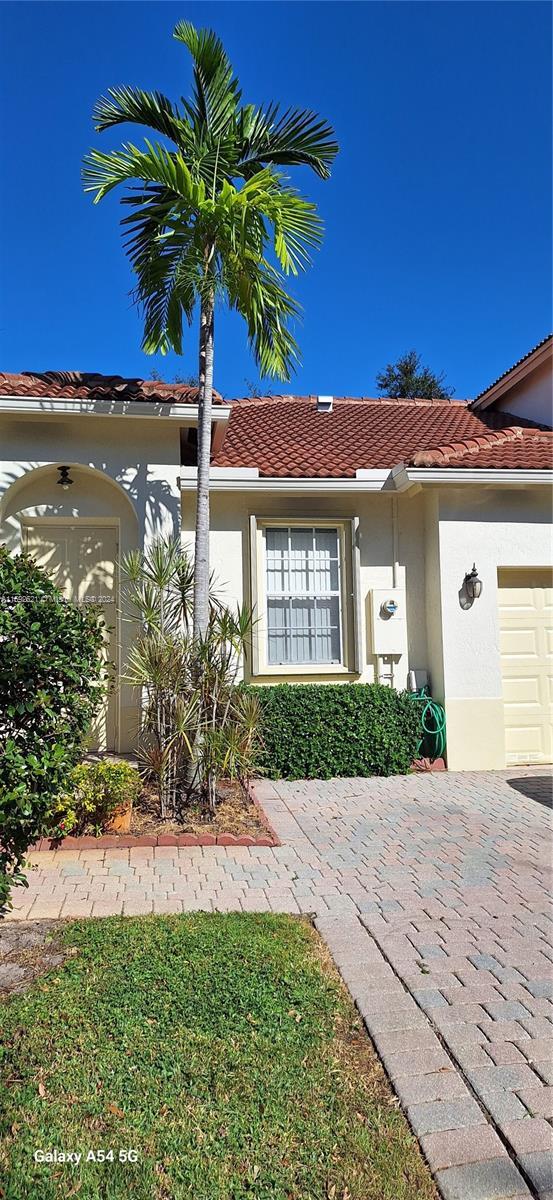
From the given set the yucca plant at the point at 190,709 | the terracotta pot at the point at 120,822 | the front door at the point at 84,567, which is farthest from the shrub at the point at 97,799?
the front door at the point at 84,567

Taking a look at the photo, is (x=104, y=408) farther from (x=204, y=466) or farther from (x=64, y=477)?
(x=204, y=466)

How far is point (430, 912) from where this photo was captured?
14.6 ft

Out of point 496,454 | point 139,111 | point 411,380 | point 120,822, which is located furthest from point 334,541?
point 411,380

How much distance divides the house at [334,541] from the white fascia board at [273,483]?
20 mm

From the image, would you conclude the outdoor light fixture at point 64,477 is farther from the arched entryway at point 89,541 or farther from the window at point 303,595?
the window at point 303,595

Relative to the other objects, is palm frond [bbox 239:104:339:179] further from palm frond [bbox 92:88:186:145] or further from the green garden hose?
the green garden hose

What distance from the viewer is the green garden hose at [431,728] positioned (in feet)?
28.7

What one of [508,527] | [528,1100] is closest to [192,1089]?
[528,1100]

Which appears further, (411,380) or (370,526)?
(411,380)

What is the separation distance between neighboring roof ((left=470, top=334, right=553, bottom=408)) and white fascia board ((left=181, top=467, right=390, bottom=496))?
4401mm

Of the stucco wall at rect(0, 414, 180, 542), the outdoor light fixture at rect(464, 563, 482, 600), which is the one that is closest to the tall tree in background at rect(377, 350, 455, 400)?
the outdoor light fixture at rect(464, 563, 482, 600)

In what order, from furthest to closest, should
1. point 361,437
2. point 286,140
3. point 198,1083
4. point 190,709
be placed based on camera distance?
point 361,437
point 286,140
point 190,709
point 198,1083

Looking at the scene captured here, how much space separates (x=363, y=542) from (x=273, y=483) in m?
1.59

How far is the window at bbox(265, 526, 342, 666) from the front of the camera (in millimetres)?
9195
